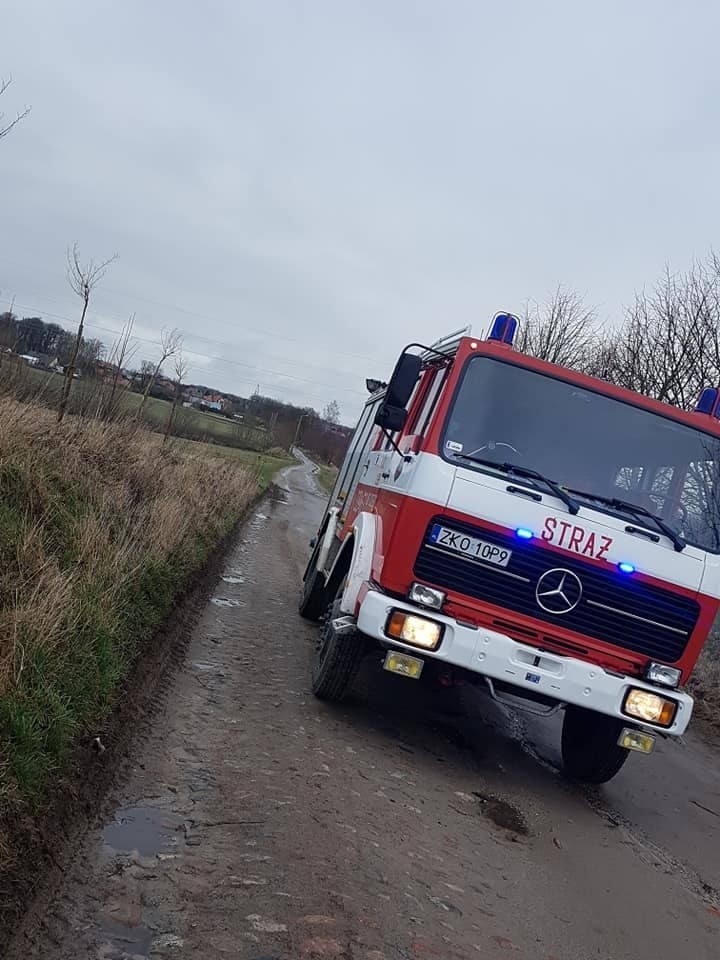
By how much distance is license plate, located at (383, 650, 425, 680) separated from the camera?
544 centimetres

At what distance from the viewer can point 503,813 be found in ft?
17.4

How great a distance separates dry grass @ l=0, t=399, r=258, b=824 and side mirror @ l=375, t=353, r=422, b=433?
233 cm

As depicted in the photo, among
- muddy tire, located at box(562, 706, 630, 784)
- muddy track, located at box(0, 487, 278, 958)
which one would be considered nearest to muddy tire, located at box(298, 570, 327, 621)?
muddy track, located at box(0, 487, 278, 958)

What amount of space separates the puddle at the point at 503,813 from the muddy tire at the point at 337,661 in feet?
3.96

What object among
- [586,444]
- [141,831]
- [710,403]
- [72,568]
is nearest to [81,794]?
[141,831]

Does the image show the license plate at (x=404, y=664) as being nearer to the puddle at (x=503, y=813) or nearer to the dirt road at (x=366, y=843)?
the dirt road at (x=366, y=843)

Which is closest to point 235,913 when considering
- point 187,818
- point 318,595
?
point 187,818

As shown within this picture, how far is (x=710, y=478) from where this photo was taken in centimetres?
595

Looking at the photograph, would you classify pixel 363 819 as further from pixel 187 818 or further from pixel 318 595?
pixel 318 595

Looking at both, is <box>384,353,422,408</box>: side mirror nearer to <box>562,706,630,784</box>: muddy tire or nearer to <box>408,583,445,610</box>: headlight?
<box>408,583,445,610</box>: headlight

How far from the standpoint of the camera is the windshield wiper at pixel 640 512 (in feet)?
18.3

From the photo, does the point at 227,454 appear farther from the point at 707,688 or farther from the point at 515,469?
the point at 515,469

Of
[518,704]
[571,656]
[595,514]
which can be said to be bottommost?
[518,704]

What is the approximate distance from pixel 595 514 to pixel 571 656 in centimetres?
91
